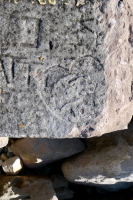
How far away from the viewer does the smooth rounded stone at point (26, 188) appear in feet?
5.03

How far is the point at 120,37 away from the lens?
3.84 feet

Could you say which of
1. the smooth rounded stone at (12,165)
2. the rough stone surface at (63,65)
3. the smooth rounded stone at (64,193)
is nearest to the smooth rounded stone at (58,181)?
the smooth rounded stone at (64,193)

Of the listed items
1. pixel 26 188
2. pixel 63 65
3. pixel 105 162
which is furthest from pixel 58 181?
pixel 63 65

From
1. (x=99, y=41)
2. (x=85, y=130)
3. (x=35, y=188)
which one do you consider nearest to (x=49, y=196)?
(x=35, y=188)

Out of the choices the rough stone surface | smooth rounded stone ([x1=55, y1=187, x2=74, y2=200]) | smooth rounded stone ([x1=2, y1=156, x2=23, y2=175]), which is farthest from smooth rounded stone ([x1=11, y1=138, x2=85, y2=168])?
the rough stone surface

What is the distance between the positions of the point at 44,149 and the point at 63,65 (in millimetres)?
502

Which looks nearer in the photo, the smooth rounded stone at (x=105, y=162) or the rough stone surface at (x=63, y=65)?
the rough stone surface at (x=63, y=65)

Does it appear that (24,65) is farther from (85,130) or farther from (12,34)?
(85,130)

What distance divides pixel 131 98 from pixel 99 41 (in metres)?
0.24

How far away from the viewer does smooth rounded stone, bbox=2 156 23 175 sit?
1579 mm

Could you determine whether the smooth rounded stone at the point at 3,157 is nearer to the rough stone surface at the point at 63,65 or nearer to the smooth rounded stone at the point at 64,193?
the smooth rounded stone at the point at 64,193

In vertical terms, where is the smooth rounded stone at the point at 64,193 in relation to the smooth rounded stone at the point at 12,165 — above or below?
below

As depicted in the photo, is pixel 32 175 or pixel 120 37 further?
pixel 32 175

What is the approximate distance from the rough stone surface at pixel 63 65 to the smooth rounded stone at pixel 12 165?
1.30ft
